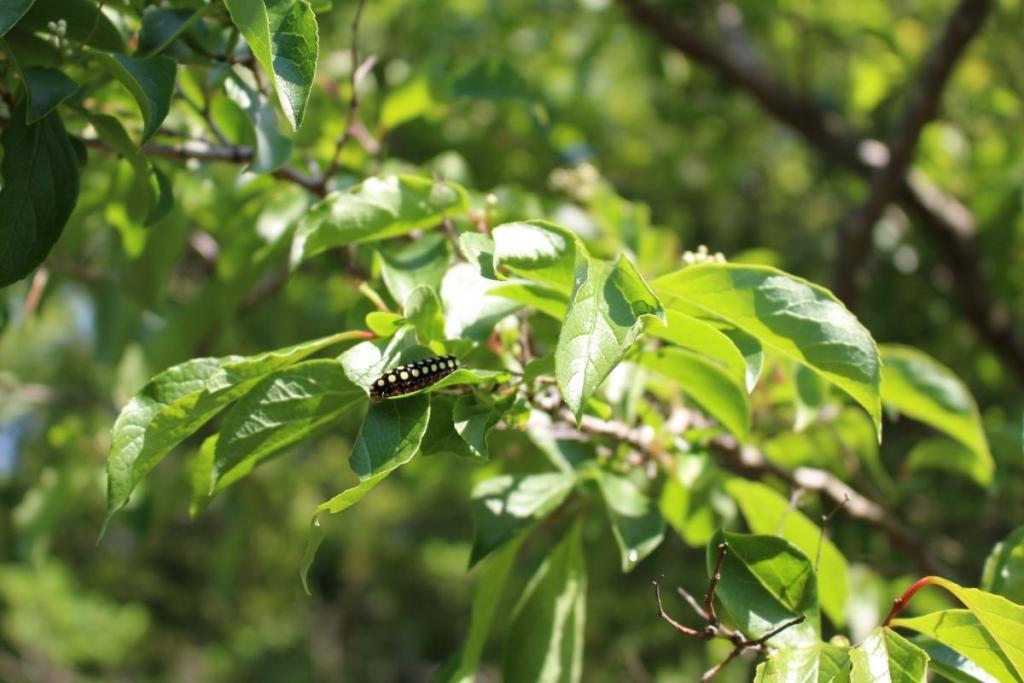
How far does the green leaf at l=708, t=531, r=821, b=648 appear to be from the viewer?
3.08ft

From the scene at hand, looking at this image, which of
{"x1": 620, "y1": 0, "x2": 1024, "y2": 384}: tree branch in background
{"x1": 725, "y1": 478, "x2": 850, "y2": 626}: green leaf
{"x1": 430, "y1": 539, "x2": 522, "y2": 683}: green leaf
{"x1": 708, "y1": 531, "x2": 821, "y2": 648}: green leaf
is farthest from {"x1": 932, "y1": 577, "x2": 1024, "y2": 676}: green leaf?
{"x1": 620, "y1": 0, "x2": 1024, "y2": 384}: tree branch in background

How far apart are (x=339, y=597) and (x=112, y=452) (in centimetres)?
616

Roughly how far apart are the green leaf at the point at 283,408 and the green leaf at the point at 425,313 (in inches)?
3.8

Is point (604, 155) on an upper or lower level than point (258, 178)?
lower

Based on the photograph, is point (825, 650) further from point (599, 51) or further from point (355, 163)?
point (599, 51)

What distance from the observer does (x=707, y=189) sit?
3.06 m

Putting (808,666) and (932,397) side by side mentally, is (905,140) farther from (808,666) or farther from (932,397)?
(808,666)

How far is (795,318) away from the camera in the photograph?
3.03 feet

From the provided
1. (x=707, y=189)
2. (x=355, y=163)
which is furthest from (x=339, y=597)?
(x=355, y=163)

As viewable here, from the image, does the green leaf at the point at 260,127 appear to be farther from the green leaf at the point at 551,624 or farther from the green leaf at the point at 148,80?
the green leaf at the point at 551,624

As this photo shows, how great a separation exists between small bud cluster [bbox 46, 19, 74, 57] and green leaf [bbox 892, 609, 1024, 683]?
959mm

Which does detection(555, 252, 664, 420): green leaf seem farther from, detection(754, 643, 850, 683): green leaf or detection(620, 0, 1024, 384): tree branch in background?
detection(620, 0, 1024, 384): tree branch in background

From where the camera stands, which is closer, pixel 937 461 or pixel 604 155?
pixel 937 461

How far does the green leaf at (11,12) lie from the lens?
82 centimetres
